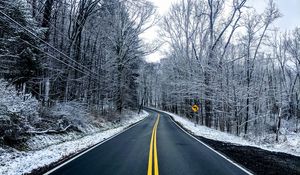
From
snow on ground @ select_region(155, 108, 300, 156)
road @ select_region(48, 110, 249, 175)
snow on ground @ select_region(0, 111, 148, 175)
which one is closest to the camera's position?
road @ select_region(48, 110, 249, 175)

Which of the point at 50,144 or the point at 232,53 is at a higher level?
the point at 232,53

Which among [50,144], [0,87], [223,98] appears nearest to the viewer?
[0,87]

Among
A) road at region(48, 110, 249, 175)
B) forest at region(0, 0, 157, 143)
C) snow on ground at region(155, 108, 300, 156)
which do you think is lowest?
snow on ground at region(155, 108, 300, 156)

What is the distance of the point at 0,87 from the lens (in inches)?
353

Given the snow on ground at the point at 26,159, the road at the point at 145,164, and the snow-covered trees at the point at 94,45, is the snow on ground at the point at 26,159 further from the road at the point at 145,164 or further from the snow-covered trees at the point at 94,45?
the snow-covered trees at the point at 94,45

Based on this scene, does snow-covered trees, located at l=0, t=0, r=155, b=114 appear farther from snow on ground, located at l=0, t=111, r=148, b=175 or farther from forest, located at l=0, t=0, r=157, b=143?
snow on ground, located at l=0, t=111, r=148, b=175

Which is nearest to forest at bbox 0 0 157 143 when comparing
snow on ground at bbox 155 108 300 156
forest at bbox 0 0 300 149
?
forest at bbox 0 0 300 149

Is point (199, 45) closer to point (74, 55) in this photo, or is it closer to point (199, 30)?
point (199, 30)

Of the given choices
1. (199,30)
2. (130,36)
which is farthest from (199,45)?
(130,36)

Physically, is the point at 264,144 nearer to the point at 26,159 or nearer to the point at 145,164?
the point at 145,164

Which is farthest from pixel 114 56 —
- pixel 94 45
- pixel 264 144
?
pixel 264 144

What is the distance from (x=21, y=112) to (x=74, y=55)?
46.8ft

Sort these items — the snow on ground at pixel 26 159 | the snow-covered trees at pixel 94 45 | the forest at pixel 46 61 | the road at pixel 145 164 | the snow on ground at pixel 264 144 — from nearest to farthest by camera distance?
1. the road at pixel 145 164
2. the snow on ground at pixel 26 159
3. the forest at pixel 46 61
4. the snow on ground at pixel 264 144
5. the snow-covered trees at pixel 94 45

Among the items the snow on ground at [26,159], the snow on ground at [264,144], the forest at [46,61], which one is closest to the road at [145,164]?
the snow on ground at [26,159]
